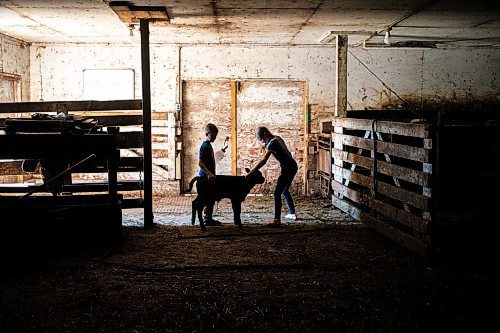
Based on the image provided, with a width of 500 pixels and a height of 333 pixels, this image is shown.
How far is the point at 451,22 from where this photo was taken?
382 inches

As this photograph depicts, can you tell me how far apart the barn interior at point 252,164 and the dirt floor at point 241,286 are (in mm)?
28

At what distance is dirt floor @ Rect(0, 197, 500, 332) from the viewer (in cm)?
451

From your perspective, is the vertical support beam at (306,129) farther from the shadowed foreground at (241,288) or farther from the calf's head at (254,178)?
the shadowed foreground at (241,288)

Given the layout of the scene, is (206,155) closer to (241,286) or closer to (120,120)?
(120,120)

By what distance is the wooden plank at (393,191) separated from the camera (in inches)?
263

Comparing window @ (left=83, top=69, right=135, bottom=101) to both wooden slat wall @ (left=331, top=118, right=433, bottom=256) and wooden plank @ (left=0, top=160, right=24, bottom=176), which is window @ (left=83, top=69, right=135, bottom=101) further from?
wooden slat wall @ (left=331, top=118, right=433, bottom=256)

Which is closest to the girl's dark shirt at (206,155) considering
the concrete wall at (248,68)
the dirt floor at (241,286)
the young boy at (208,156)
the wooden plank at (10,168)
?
the young boy at (208,156)

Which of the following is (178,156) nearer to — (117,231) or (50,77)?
(50,77)

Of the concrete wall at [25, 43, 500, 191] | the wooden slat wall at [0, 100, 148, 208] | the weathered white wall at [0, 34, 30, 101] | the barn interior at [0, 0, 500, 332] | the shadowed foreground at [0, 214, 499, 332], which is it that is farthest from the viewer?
the concrete wall at [25, 43, 500, 191]

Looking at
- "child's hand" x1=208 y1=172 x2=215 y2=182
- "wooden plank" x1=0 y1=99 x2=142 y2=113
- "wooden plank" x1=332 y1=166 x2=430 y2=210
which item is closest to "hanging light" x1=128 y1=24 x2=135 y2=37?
"wooden plank" x1=0 y1=99 x2=142 y2=113

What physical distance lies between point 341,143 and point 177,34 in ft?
13.5

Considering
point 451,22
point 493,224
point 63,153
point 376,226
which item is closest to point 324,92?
point 451,22

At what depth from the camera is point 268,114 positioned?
12.8 meters

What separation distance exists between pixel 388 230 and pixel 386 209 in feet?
1.04
